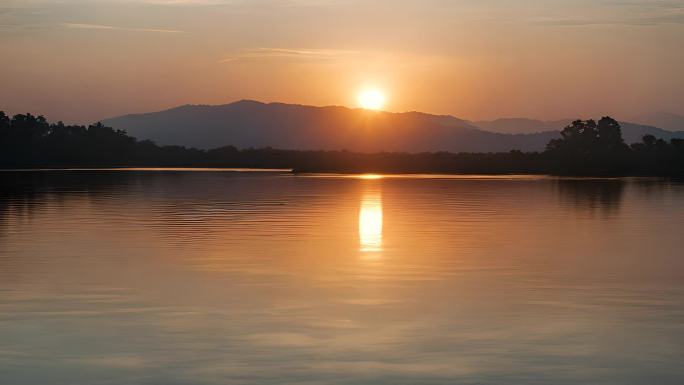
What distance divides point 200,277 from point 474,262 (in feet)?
25.7

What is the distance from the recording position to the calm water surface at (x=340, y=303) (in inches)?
573

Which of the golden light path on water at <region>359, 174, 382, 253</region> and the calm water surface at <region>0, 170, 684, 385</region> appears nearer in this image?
the calm water surface at <region>0, 170, 684, 385</region>

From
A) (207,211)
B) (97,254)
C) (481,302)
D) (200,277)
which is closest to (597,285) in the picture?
(481,302)

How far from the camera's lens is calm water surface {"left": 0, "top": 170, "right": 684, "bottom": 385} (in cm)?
1456

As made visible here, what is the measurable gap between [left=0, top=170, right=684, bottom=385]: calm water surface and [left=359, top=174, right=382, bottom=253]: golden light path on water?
0.80ft

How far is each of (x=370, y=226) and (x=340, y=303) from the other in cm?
2093

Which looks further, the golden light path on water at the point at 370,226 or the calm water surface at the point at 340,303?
the golden light path on water at the point at 370,226

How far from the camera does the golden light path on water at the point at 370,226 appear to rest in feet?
107

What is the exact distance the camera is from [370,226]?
1619 inches

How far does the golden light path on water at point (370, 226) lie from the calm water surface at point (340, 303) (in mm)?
243

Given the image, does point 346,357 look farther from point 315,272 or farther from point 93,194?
point 93,194

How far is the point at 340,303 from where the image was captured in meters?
20.2

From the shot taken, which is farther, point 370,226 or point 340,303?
point 370,226

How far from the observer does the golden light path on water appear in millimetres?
32597
